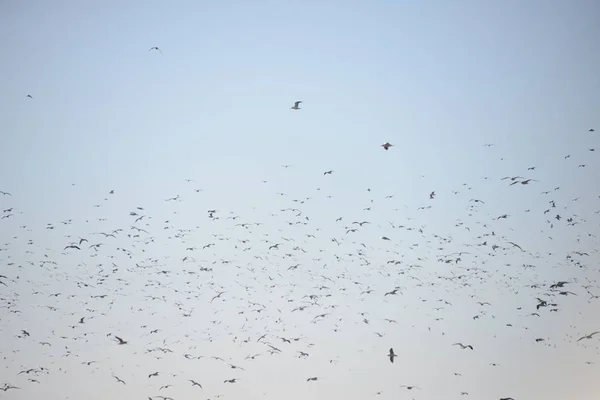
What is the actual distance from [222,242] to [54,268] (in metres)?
1.73

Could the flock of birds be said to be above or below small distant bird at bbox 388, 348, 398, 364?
above

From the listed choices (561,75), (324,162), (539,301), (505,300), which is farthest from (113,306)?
(561,75)

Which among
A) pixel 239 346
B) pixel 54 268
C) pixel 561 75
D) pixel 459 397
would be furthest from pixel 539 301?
pixel 54 268

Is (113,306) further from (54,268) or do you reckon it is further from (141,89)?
(141,89)

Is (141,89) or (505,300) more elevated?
(141,89)

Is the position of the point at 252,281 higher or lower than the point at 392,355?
higher

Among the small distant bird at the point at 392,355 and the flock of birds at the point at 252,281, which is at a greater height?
the flock of birds at the point at 252,281

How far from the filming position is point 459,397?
17.0ft

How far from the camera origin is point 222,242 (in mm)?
5301

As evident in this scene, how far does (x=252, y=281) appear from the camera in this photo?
5.27m

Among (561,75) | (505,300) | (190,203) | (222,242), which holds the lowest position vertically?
(505,300)

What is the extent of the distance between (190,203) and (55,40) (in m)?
2.23

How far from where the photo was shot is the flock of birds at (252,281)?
205 inches

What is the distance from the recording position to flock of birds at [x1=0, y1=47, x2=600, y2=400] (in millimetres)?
5199
